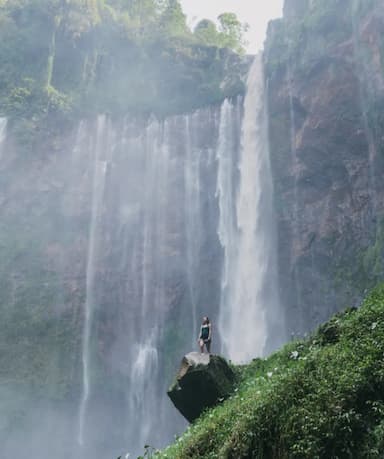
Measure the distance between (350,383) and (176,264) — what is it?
79.2 ft

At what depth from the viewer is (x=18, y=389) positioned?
84.6 ft

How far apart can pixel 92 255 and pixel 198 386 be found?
22.1 metres

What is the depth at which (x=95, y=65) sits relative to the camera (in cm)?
3706

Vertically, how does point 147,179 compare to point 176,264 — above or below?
above

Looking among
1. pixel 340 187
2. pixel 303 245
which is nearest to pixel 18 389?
pixel 303 245

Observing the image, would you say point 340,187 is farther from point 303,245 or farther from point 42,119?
point 42,119

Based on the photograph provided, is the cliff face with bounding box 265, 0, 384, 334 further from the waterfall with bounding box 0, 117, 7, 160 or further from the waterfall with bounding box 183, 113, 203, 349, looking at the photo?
the waterfall with bounding box 0, 117, 7, 160

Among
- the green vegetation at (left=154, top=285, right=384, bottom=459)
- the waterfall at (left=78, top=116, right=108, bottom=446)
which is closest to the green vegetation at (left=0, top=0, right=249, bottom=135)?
the waterfall at (left=78, top=116, right=108, bottom=446)

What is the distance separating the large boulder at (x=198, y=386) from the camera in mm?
8820

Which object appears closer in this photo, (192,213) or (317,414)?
(317,414)

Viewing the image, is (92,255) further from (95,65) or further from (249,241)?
(95,65)

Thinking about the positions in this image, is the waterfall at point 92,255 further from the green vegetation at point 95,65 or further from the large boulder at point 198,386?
the large boulder at point 198,386

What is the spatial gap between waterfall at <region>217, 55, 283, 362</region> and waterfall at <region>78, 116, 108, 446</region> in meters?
8.34

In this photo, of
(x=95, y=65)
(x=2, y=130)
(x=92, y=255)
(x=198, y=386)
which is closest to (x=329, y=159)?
(x=92, y=255)
